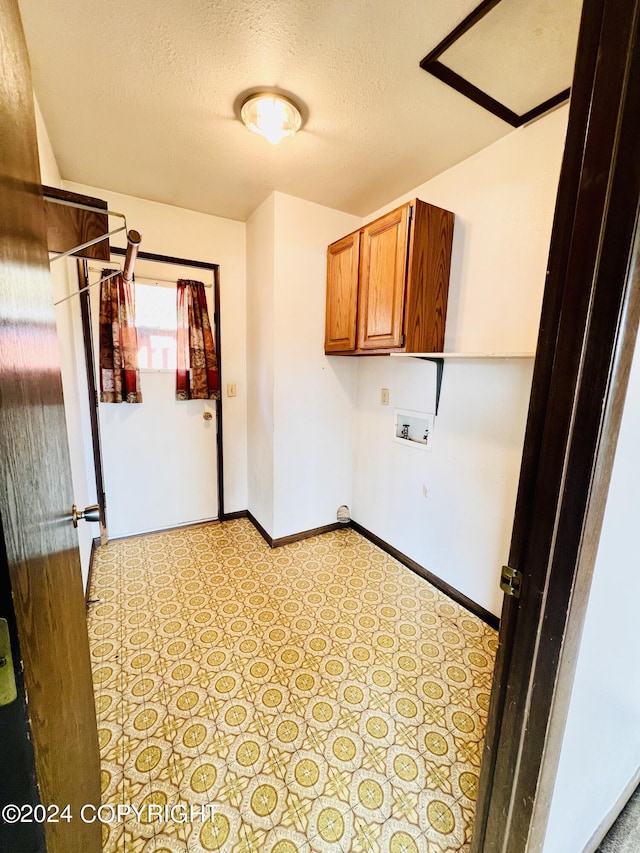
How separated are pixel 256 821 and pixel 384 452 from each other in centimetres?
197

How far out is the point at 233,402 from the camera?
295cm

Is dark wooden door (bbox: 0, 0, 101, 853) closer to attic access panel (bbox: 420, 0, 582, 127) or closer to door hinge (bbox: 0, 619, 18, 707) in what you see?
door hinge (bbox: 0, 619, 18, 707)

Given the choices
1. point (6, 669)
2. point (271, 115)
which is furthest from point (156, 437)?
point (6, 669)

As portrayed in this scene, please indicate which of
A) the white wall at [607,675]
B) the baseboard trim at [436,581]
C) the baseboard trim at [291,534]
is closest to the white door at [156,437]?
the baseboard trim at [291,534]

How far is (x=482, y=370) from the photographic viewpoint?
6.09ft

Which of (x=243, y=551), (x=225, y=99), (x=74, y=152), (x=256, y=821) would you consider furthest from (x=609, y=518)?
(x=74, y=152)

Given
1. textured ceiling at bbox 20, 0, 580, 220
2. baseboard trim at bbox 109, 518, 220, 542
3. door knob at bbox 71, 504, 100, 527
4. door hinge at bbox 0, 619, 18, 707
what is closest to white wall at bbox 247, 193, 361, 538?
textured ceiling at bbox 20, 0, 580, 220

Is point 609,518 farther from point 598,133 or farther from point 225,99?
point 225,99

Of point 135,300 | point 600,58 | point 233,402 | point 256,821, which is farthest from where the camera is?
point 233,402

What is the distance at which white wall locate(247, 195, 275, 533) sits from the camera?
96.4 inches

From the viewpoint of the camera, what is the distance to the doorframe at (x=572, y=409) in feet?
1.85

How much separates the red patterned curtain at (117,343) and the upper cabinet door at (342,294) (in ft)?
4.65

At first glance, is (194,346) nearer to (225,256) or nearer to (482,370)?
(225,256)

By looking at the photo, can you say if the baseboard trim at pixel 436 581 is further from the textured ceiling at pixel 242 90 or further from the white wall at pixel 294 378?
the textured ceiling at pixel 242 90
